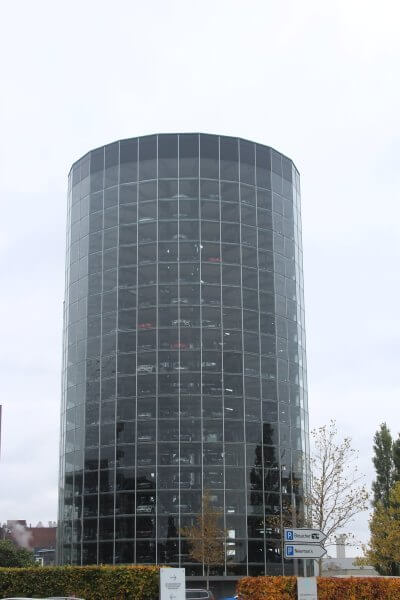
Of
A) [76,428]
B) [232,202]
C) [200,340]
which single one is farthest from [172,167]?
[76,428]

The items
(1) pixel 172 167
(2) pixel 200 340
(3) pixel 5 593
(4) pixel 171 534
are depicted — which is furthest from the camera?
(1) pixel 172 167

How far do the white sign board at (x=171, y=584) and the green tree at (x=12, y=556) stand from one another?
25.7m

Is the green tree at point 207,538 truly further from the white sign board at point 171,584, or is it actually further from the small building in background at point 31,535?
the small building in background at point 31,535

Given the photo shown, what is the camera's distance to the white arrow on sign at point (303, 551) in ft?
83.7

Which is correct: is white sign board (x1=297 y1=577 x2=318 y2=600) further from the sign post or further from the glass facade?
the glass facade

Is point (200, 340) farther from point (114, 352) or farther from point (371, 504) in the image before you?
point (371, 504)

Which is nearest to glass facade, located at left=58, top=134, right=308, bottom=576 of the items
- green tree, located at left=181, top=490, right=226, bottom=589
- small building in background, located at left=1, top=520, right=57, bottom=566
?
green tree, located at left=181, top=490, right=226, bottom=589

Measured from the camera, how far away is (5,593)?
3919 centimetres

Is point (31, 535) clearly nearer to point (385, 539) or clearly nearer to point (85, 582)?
point (385, 539)

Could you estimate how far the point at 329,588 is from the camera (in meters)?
33.9

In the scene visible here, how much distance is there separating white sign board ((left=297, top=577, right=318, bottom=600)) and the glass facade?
109 feet

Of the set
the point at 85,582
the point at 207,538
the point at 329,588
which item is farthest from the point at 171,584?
the point at 207,538

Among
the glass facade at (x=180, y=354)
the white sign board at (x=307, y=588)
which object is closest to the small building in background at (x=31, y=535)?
the glass facade at (x=180, y=354)

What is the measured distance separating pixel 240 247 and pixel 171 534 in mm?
21517
